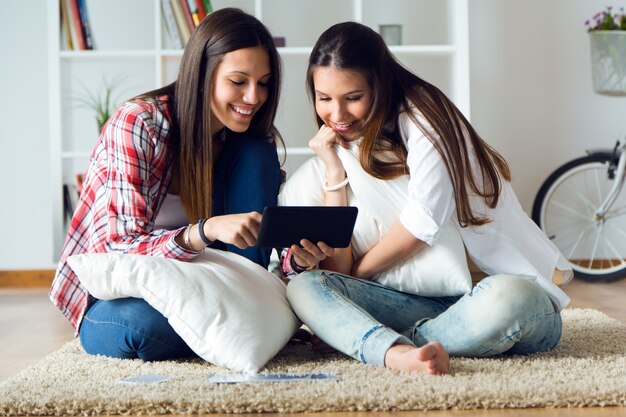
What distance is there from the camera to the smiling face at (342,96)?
1885mm

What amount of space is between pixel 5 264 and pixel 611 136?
2.68 m

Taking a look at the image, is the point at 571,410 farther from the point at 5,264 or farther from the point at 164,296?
the point at 5,264

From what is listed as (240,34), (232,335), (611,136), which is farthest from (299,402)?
(611,136)

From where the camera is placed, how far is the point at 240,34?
1.97 metres

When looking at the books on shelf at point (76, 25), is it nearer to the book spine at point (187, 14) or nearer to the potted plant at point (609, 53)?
the book spine at point (187, 14)

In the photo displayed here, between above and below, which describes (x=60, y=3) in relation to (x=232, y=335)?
above

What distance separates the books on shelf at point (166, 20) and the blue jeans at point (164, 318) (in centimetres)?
157

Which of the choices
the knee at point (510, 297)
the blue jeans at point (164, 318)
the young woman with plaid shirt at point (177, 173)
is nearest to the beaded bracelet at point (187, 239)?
the young woman with plaid shirt at point (177, 173)

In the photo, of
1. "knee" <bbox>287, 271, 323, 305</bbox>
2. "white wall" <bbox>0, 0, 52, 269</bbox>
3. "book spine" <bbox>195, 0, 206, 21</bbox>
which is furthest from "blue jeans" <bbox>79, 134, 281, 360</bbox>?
"white wall" <bbox>0, 0, 52, 269</bbox>

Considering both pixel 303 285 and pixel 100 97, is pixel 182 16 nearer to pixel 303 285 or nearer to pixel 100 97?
pixel 100 97

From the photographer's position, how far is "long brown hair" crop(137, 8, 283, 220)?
1979 mm

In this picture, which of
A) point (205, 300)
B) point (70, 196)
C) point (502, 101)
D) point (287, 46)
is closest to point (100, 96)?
point (70, 196)

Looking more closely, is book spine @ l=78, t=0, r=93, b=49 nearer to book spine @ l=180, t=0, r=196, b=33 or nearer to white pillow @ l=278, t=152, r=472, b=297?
book spine @ l=180, t=0, r=196, b=33

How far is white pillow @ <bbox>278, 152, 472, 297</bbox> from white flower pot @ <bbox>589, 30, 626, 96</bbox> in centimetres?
218
